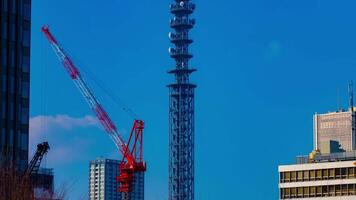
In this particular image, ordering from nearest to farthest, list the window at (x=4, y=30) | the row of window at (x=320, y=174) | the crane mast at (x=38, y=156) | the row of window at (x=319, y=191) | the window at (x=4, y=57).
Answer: the window at (x=4, y=57)
the window at (x=4, y=30)
the crane mast at (x=38, y=156)
the row of window at (x=319, y=191)
the row of window at (x=320, y=174)

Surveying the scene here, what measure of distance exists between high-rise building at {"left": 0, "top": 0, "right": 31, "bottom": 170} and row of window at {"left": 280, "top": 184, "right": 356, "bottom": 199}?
67165 millimetres

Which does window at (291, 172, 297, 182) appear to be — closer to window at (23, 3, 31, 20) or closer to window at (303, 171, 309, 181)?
window at (303, 171, 309, 181)

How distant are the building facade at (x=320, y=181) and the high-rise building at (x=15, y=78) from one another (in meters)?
67.6

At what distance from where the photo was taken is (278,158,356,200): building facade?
629 ft

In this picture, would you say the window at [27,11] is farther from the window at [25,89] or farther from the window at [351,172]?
the window at [351,172]

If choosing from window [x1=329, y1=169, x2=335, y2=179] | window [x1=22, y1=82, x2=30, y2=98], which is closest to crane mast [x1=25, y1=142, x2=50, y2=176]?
window [x1=22, y1=82, x2=30, y2=98]

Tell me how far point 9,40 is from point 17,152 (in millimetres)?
13378

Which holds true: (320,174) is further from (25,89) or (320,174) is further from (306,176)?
(25,89)

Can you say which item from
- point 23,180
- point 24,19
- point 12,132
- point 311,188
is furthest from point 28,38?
point 311,188

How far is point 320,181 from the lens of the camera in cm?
19500

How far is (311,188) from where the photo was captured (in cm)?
19525

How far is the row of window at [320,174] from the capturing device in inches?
7564

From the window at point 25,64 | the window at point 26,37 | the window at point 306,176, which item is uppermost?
the window at point 26,37

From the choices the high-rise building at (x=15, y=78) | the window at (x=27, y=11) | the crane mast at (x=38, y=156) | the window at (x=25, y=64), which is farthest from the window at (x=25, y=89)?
the crane mast at (x=38, y=156)
